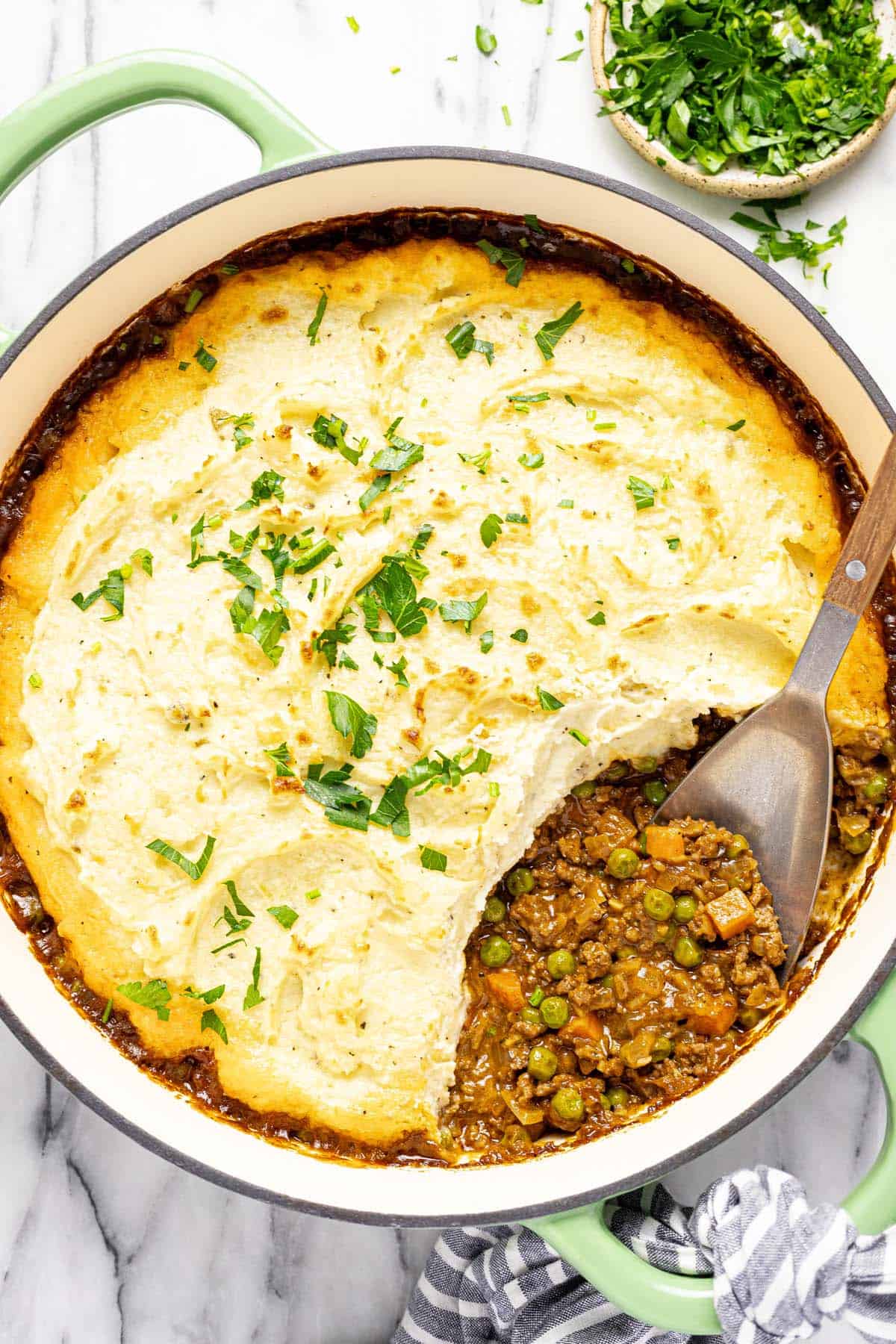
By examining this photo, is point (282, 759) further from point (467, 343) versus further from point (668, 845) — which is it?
point (467, 343)

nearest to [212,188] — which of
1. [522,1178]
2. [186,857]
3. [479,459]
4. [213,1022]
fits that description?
[479,459]

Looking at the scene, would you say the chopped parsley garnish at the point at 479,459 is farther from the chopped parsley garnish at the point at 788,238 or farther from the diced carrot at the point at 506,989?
the diced carrot at the point at 506,989

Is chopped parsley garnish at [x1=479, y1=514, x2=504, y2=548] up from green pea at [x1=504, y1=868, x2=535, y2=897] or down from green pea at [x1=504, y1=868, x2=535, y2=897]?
up

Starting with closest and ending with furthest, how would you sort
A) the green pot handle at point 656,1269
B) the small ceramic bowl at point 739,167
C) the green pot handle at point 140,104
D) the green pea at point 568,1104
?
the green pot handle at point 656,1269
the green pot handle at point 140,104
the green pea at point 568,1104
the small ceramic bowl at point 739,167

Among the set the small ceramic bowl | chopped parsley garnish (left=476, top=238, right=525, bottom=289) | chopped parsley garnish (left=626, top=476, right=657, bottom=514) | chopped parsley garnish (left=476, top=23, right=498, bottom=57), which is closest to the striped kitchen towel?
chopped parsley garnish (left=626, top=476, right=657, bottom=514)

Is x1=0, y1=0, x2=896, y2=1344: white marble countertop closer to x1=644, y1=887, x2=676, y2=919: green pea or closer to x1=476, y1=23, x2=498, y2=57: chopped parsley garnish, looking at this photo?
x1=476, y1=23, x2=498, y2=57: chopped parsley garnish

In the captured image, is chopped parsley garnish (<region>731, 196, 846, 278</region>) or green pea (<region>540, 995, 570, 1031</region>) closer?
green pea (<region>540, 995, 570, 1031</region>)

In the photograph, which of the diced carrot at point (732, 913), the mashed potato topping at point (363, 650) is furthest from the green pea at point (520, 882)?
the diced carrot at point (732, 913)
